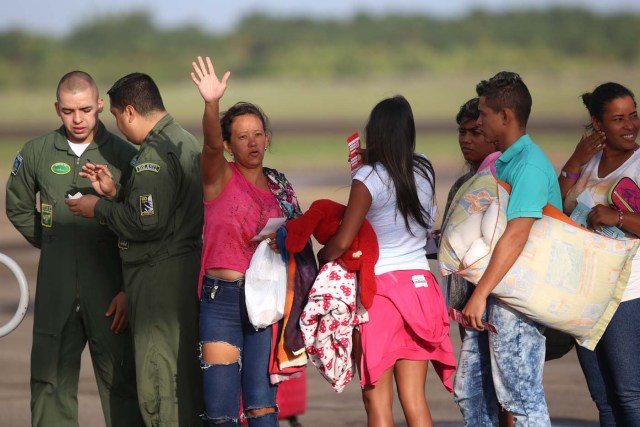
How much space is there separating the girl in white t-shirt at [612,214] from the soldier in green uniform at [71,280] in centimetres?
236

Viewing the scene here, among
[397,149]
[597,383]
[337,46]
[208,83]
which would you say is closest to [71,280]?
[208,83]

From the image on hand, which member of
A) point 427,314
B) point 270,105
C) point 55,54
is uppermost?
point 55,54

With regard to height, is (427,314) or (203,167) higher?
(203,167)

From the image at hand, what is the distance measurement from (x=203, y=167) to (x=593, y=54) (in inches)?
1923

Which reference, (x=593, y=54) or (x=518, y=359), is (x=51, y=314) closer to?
(x=518, y=359)

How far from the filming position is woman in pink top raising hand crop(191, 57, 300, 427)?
4883mm

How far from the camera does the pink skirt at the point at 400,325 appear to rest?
4.74 meters

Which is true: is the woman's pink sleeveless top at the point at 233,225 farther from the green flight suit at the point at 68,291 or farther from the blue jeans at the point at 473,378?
the blue jeans at the point at 473,378

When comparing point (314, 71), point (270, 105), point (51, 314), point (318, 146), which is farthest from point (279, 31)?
point (51, 314)

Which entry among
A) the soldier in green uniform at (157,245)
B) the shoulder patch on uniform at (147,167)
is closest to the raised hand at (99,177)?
the soldier in green uniform at (157,245)

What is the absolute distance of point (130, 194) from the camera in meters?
5.19

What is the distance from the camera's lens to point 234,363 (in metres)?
4.93

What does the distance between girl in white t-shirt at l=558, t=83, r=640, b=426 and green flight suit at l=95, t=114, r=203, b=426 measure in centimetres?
194

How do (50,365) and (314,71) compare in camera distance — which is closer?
(50,365)
